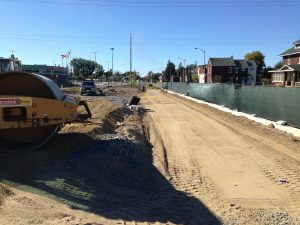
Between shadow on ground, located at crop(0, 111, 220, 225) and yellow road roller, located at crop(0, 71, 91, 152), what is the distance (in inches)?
20.1

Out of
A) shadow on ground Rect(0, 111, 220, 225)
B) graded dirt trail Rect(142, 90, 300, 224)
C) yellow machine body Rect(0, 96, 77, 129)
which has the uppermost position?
yellow machine body Rect(0, 96, 77, 129)

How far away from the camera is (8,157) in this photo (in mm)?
9406

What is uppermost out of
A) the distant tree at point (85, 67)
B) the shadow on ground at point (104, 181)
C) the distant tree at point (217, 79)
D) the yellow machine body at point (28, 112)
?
the distant tree at point (85, 67)

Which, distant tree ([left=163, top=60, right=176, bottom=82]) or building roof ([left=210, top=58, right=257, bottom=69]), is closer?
building roof ([left=210, top=58, right=257, bottom=69])

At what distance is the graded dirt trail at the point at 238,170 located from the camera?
7.95 metres

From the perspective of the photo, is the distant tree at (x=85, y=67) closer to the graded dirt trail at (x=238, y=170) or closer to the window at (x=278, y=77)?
the window at (x=278, y=77)

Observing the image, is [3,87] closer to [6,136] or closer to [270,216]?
[6,136]

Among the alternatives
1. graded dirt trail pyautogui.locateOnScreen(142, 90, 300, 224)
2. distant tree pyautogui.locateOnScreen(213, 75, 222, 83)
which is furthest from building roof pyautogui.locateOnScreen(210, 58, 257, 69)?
graded dirt trail pyautogui.locateOnScreen(142, 90, 300, 224)

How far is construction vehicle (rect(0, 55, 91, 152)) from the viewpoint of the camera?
32.2 ft

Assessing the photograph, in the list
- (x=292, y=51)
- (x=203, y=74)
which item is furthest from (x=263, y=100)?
(x=203, y=74)

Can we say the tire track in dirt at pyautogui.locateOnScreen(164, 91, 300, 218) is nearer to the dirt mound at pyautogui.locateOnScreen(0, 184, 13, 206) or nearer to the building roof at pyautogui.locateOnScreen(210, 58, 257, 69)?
the dirt mound at pyautogui.locateOnScreen(0, 184, 13, 206)

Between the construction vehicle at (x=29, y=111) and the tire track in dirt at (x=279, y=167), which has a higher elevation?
the construction vehicle at (x=29, y=111)

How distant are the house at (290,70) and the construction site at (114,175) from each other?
56.0 m

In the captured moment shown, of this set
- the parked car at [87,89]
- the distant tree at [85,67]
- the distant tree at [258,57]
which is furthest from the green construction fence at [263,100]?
the distant tree at [85,67]
